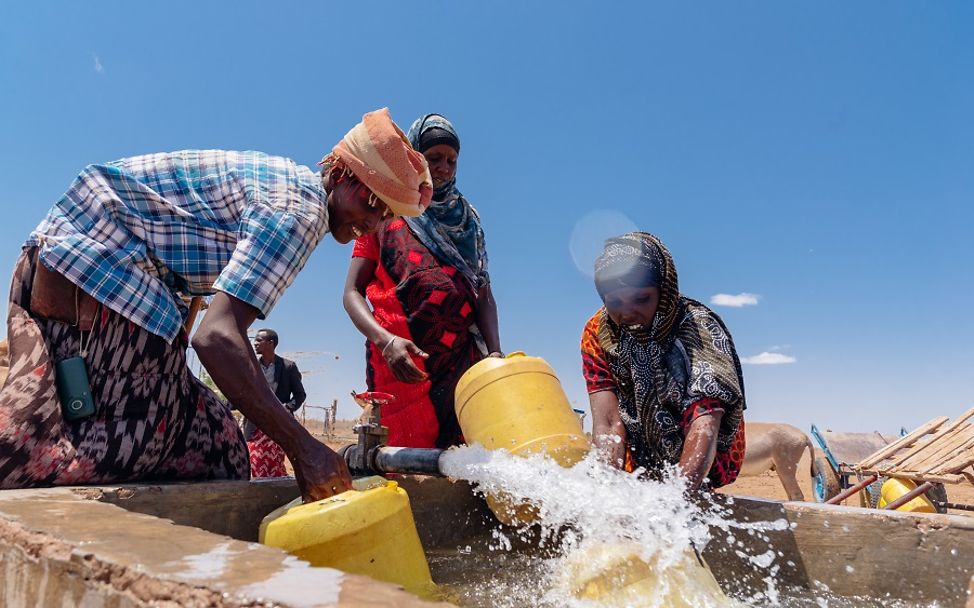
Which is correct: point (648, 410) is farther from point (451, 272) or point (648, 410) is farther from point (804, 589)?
point (451, 272)

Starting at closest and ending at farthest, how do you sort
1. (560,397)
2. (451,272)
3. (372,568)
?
(372,568) < (560,397) < (451,272)

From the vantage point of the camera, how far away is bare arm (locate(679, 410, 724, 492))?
94.7 inches

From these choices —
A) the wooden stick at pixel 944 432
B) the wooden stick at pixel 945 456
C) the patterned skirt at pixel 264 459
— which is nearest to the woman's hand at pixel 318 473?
the patterned skirt at pixel 264 459

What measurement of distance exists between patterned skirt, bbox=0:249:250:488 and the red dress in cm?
111

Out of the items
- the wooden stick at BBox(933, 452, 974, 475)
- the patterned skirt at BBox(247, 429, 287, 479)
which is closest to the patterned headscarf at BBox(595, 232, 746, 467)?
the patterned skirt at BBox(247, 429, 287, 479)

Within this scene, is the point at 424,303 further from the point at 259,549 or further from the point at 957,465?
the point at 957,465

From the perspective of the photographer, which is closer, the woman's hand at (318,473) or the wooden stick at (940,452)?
the woman's hand at (318,473)

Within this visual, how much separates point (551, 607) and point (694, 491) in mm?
802

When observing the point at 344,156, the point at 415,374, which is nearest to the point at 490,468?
the point at 415,374

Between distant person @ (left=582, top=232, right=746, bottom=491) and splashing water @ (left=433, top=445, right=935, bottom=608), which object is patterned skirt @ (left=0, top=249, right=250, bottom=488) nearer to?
splashing water @ (left=433, top=445, right=935, bottom=608)

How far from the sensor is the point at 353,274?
3.36m

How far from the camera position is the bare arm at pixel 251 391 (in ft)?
5.43

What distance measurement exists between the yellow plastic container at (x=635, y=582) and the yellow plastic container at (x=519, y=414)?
21.2 inches

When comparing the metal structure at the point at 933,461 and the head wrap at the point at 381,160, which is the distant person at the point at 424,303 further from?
the metal structure at the point at 933,461
